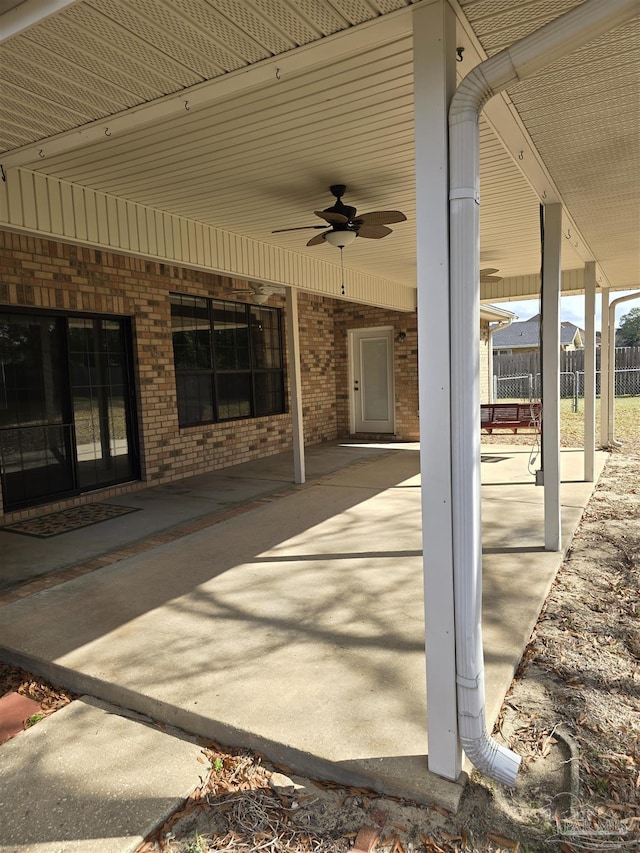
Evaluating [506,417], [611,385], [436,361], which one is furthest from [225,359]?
[436,361]

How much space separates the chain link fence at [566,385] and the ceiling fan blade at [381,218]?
16105 millimetres

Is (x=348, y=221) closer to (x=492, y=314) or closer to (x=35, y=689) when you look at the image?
(x=35, y=689)

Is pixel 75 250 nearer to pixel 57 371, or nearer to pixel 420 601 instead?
pixel 57 371

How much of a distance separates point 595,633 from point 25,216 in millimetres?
4526

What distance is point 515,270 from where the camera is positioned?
903 cm

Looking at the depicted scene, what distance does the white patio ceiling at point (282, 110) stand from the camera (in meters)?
2.13

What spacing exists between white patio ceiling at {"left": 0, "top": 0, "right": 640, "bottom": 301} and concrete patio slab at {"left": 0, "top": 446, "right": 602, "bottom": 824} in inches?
103

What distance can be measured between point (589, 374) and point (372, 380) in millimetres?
4863

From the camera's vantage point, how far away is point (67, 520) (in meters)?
5.62

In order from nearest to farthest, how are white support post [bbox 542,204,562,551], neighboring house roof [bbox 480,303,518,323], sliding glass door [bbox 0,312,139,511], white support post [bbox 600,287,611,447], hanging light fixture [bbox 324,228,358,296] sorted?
white support post [bbox 542,204,562,551] < hanging light fixture [bbox 324,228,358,296] < sliding glass door [bbox 0,312,139,511] < white support post [bbox 600,287,611,447] < neighboring house roof [bbox 480,303,518,323]

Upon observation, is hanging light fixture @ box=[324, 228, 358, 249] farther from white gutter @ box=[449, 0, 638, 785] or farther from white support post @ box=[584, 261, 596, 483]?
white support post @ box=[584, 261, 596, 483]

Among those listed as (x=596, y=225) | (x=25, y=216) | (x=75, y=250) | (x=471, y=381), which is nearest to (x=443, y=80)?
(x=471, y=381)

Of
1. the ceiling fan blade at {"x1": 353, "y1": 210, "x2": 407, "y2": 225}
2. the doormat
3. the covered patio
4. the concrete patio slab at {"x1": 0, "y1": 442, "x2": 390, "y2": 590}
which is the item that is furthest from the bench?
the doormat

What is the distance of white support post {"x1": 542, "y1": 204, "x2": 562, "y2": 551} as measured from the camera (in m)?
4.22
